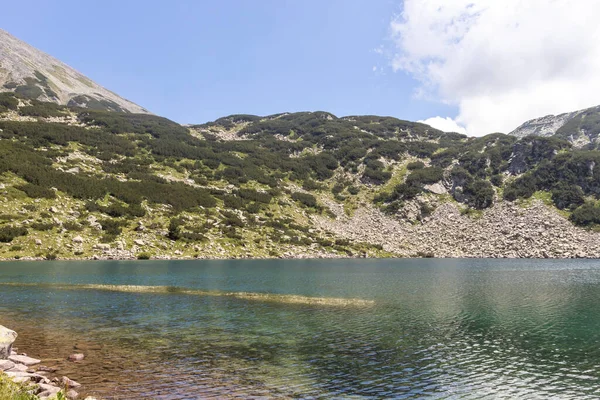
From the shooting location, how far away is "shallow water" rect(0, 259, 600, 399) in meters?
16.7

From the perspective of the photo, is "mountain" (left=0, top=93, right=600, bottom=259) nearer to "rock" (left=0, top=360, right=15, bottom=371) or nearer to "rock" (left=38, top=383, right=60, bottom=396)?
"rock" (left=0, top=360, right=15, bottom=371)

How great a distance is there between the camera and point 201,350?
22.0 metres

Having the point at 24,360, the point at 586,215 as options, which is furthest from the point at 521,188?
the point at 24,360

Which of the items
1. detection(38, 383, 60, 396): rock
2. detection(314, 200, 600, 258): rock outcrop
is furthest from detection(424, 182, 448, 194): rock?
detection(38, 383, 60, 396): rock

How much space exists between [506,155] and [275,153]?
349ft

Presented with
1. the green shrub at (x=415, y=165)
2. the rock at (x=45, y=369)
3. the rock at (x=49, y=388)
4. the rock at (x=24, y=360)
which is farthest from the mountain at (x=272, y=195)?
the rock at (x=49, y=388)

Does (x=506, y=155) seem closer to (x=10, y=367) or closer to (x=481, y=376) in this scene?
Answer: (x=481, y=376)

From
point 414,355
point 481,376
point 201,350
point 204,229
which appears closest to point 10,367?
point 201,350

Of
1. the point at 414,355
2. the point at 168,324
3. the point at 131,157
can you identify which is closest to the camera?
the point at 414,355

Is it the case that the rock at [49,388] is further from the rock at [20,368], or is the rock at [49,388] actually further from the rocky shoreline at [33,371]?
the rock at [20,368]

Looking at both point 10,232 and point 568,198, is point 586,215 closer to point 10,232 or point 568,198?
point 568,198

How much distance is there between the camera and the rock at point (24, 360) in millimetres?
17984

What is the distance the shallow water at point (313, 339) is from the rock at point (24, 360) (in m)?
0.93

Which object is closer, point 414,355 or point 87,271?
point 414,355
